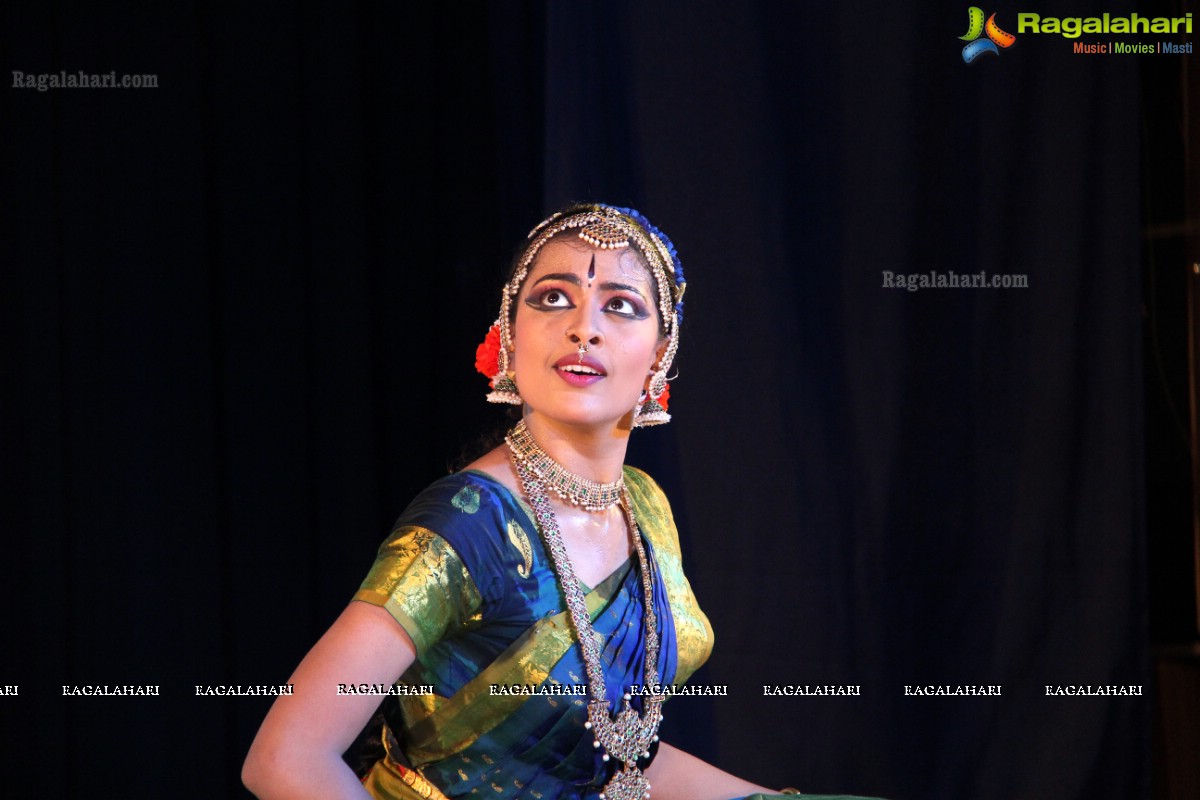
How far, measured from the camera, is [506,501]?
1.54 metres

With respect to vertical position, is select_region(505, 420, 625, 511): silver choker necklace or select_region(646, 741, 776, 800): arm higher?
select_region(505, 420, 625, 511): silver choker necklace

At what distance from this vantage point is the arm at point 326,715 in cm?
129

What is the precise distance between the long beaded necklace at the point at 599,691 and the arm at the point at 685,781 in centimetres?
11

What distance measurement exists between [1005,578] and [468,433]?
1270mm

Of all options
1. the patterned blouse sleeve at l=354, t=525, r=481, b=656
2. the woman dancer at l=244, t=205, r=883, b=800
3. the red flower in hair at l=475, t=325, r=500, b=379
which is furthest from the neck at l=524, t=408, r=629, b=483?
the patterned blouse sleeve at l=354, t=525, r=481, b=656

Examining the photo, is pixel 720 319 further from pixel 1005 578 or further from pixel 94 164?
pixel 94 164

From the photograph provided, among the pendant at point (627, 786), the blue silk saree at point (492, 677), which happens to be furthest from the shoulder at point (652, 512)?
the pendant at point (627, 786)

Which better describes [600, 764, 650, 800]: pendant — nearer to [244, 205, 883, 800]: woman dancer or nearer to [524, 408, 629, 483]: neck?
[244, 205, 883, 800]: woman dancer

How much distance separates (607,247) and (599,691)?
23.0 inches

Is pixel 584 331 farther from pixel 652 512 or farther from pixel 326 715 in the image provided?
pixel 326 715

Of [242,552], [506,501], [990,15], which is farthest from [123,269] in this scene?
[990,15]

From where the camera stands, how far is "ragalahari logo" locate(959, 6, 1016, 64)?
2.77 metres

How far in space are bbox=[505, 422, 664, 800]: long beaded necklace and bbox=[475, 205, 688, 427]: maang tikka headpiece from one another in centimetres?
13

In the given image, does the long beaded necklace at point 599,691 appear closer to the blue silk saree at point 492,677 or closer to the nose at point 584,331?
the blue silk saree at point 492,677
